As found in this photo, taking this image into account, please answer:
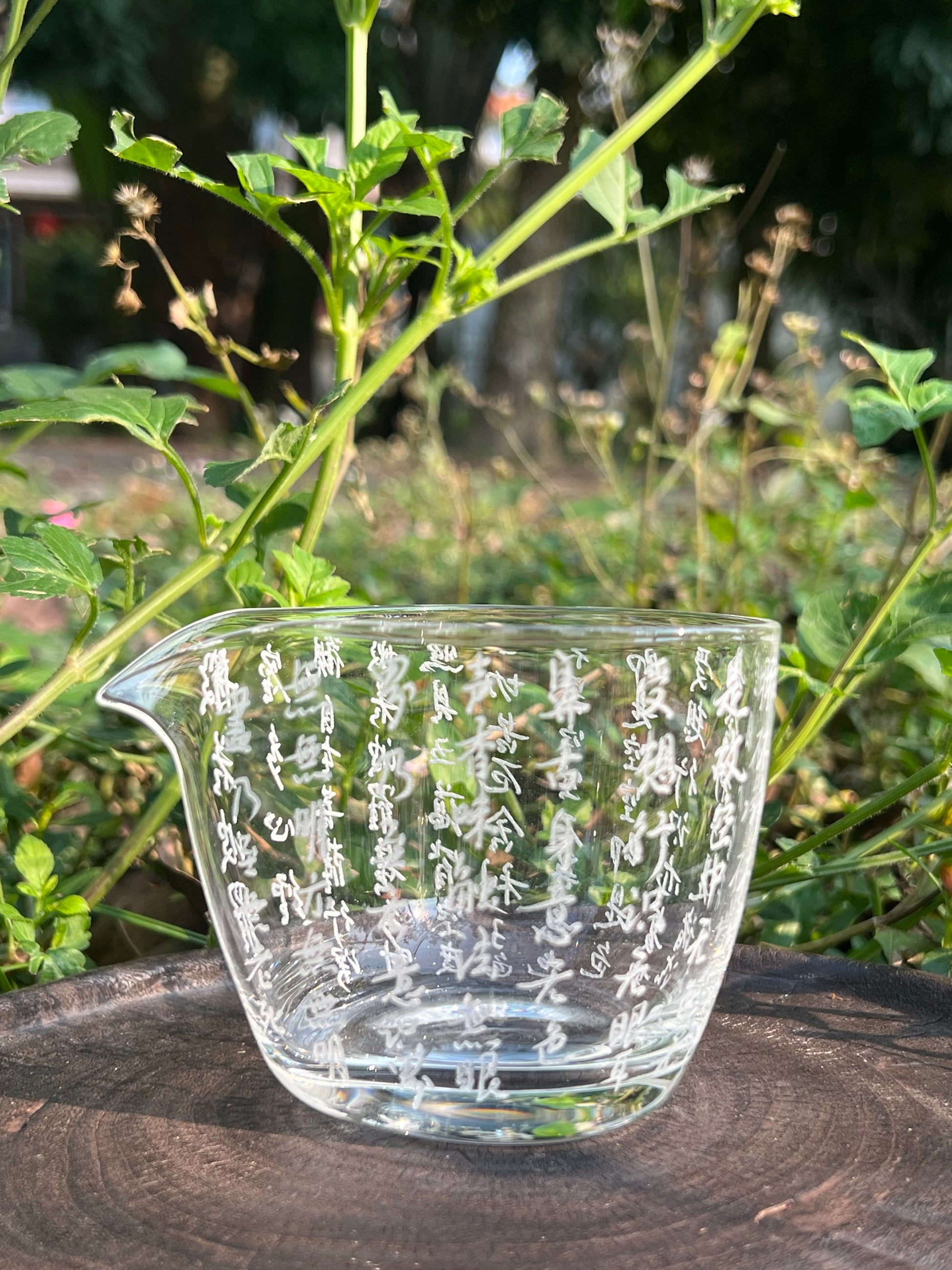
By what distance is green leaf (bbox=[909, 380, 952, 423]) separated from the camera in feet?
2.49

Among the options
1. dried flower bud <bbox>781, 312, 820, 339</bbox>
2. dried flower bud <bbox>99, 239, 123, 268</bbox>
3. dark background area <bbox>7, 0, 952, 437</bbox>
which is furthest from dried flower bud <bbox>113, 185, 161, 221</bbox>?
dark background area <bbox>7, 0, 952, 437</bbox>

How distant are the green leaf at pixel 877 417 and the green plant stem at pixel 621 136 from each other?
204 mm

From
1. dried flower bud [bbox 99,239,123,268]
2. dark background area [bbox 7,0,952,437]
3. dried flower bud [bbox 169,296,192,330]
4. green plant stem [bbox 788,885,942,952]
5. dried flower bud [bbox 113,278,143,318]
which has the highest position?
dark background area [bbox 7,0,952,437]

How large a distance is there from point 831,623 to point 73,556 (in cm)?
49

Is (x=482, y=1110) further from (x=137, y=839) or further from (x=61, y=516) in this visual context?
(x=61, y=516)

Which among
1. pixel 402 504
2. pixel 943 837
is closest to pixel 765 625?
pixel 943 837

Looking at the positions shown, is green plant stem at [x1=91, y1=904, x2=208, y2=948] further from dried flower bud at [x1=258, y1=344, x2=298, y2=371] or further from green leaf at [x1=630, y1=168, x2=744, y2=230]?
green leaf at [x1=630, y1=168, x2=744, y2=230]

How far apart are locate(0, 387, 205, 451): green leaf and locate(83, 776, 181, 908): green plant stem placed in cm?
24

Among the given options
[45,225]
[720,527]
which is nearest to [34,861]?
[720,527]

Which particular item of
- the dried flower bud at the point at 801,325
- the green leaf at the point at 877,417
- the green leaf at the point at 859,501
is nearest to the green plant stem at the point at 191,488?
the green leaf at the point at 877,417

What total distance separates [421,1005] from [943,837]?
496mm

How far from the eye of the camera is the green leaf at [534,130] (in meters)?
0.67

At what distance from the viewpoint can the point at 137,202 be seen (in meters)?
0.89

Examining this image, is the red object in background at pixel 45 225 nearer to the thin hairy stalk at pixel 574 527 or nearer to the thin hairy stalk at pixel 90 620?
the thin hairy stalk at pixel 574 527
